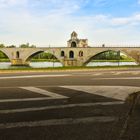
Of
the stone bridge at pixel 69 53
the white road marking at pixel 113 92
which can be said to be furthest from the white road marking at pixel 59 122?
the stone bridge at pixel 69 53

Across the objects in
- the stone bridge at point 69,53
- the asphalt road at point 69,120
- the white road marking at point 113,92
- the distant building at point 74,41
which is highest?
the distant building at point 74,41

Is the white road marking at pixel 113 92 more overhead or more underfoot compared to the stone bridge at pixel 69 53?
more underfoot

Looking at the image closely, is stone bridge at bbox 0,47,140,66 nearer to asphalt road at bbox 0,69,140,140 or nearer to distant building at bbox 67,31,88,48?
distant building at bbox 67,31,88,48

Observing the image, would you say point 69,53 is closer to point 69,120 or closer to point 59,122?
point 69,120

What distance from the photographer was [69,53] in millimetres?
104625

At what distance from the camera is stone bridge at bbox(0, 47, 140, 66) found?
295 ft

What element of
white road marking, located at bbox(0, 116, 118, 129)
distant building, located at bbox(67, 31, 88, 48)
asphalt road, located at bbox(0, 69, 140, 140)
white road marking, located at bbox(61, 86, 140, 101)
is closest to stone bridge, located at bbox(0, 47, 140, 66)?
distant building, located at bbox(67, 31, 88, 48)

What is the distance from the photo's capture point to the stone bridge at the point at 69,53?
89938 mm

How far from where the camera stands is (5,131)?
4.46 metres

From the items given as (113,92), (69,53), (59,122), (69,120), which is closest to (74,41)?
(69,53)

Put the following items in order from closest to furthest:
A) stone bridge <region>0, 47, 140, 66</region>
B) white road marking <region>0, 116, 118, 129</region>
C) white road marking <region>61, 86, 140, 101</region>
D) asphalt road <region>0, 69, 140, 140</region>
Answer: asphalt road <region>0, 69, 140, 140</region> < white road marking <region>0, 116, 118, 129</region> < white road marking <region>61, 86, 140, 101</region> < stone bridge <region>0, 47, 140, 66</region>

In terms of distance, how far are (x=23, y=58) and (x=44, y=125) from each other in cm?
10598

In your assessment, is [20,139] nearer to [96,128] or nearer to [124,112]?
[96,128]

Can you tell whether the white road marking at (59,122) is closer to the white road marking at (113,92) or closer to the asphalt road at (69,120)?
the asphalt road at (69,120)
